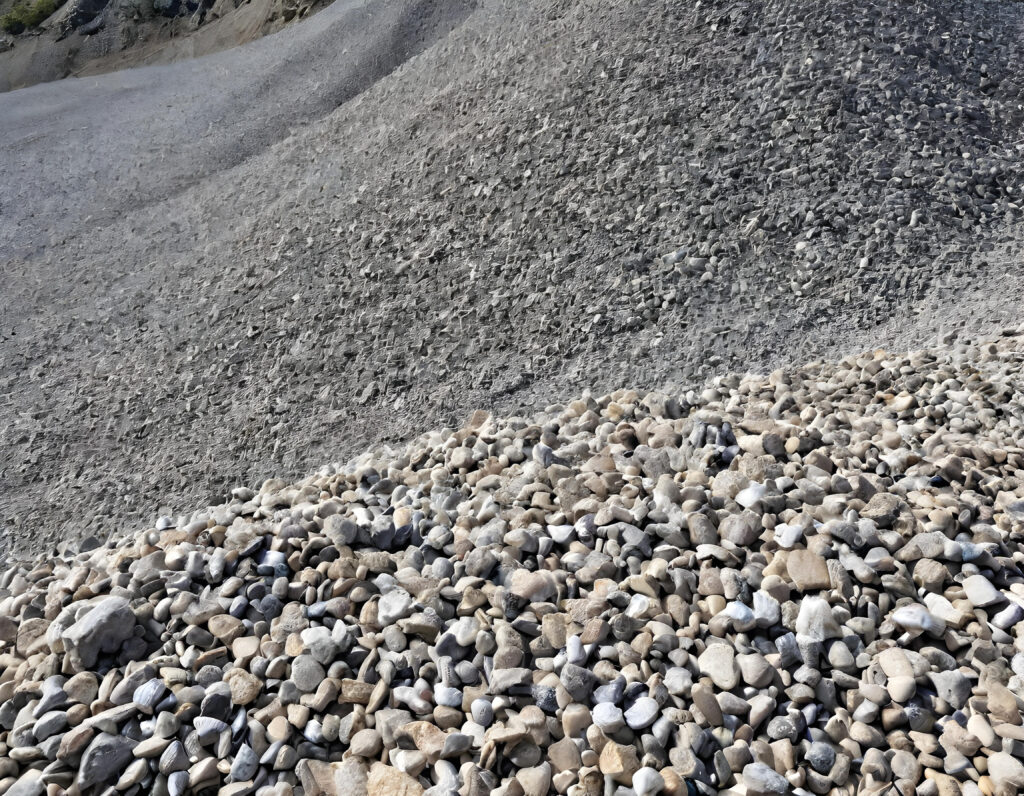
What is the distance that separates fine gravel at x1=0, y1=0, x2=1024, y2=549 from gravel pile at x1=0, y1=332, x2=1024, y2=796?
221 cm

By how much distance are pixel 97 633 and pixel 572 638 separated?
5.74 ft

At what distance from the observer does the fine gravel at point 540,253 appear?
608 cm

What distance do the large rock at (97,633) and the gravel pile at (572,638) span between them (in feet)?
0.05

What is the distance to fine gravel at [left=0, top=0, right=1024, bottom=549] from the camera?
6078 mm

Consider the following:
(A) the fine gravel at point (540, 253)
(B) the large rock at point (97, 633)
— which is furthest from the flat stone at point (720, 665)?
(A) the fine gravel at point (540, 253)

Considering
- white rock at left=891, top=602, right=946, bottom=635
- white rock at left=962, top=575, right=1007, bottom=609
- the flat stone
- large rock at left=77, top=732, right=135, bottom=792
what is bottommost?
white rock at left=962, top=575, right=1007, bottom=609

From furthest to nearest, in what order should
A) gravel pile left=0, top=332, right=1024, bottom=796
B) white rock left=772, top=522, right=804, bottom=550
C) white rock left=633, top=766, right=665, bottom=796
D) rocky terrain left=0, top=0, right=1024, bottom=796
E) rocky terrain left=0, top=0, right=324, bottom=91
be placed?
rocky terrain left=0, top=0, right=324, bottom=91
white rock left=772, top=522, right=804, bottom=550
rocky terrain left=0, top=0, right=1024, bottom=796
gravel pile left=0, top=332, right=1024, bottom=796
white rock left=633, top=766, right=665, bottom=796

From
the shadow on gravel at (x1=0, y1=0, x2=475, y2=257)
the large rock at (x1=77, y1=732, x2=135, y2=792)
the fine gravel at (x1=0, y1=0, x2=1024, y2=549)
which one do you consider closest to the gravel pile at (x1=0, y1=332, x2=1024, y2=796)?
the large rock at (x1=77, y1=732, x2=135, y2=792)

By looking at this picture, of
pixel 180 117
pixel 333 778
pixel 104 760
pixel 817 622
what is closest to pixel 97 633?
pixel 104 760

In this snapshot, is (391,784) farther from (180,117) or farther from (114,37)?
(114,37)

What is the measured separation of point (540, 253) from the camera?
702 cm

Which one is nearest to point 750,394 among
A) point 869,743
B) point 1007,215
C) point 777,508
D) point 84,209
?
point 777,508

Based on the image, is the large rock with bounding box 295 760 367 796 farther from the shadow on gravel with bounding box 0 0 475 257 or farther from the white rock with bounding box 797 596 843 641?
the shadow on gravel with bounding box 0 0 475 257

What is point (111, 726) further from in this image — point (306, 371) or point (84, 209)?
point (84, 209)
